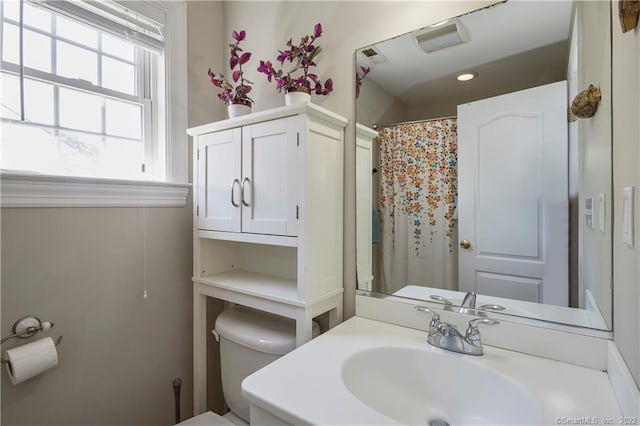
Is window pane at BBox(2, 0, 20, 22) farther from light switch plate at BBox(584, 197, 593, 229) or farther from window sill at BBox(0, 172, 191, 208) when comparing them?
light switch plate at BBox(584, 197, 593, 229)

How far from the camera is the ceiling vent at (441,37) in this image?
3.43ft

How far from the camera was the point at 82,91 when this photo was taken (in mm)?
1291

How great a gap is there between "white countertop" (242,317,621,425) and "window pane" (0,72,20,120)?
128 centimetres

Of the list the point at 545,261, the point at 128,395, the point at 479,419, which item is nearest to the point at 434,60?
the point at 545,261

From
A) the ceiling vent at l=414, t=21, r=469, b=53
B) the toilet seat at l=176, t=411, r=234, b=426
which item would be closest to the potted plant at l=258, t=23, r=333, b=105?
the ceiling vent at l=414, t=21, r=469, b=53

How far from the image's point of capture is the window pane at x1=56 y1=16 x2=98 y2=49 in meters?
1.24

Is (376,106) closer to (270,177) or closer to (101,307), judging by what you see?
(270,177)

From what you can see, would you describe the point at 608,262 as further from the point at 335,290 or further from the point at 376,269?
the point at 335,290

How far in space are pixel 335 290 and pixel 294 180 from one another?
49cm

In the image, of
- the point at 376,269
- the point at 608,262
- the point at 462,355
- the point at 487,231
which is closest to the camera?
the point at 608,262

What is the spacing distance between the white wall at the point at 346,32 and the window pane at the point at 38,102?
863 millimetres

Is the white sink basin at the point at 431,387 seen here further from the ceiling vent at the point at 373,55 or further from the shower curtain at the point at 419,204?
the ceiling vent at the point at 373,55

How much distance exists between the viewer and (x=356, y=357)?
0.90 m

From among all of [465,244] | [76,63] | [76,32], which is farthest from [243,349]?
[76,32]
